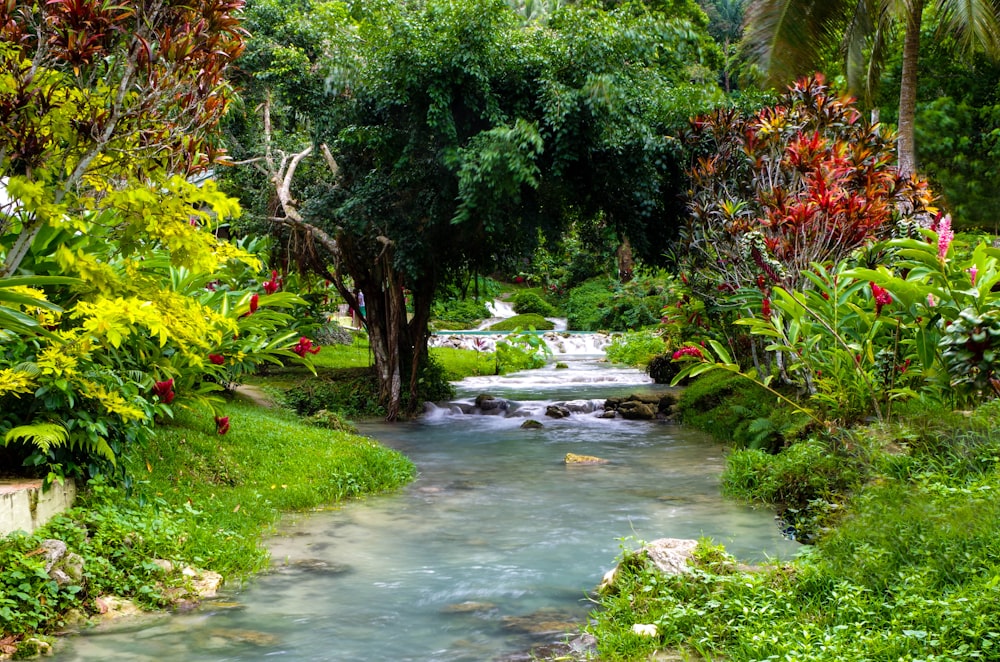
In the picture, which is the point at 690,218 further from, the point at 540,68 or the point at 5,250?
the point at 5,250

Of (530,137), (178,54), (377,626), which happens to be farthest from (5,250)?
(530,137)

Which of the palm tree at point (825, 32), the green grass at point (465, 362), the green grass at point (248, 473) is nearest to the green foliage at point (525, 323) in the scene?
the green grass at point (465, 362)

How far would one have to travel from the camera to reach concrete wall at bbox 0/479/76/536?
5.12 meters

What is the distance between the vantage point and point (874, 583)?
174 inches

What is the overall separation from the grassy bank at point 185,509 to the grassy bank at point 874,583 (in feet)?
8.97

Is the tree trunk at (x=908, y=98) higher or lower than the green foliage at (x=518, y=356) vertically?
higher

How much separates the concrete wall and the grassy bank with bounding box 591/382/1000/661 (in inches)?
132

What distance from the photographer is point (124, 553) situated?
18.1 ft

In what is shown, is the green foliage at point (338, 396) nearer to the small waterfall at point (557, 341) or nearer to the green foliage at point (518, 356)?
the green foliage at point (518, 356)

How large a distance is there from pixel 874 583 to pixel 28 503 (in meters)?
4.70

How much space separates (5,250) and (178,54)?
2.04 metres

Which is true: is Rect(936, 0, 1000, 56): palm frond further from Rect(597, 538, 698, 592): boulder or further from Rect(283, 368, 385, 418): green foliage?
Rect(597, 538, 698, 592): boulder

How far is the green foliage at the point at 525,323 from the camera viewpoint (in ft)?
106

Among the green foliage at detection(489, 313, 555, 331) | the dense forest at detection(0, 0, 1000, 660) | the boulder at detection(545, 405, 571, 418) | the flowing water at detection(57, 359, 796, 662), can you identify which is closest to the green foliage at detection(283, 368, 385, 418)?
the dense forest at detection(0, 0, 1000, 660)
